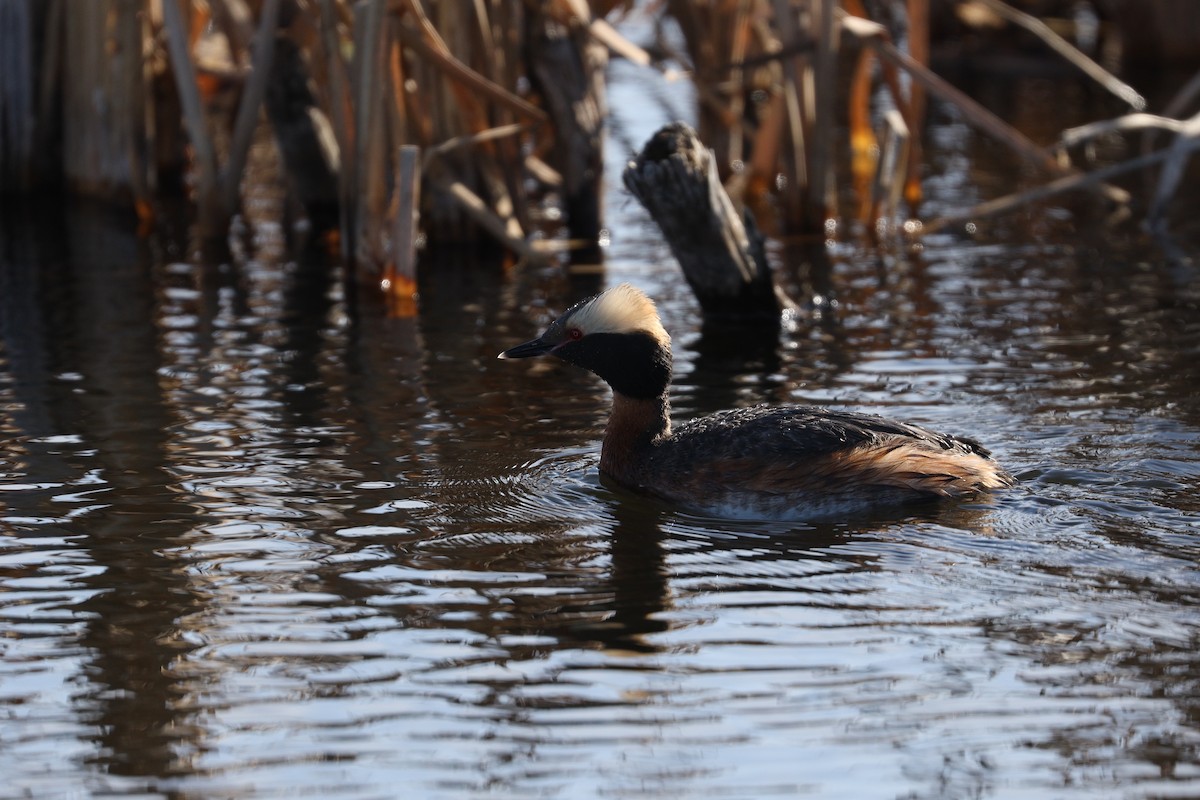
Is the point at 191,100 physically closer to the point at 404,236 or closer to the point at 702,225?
the point at 404,236

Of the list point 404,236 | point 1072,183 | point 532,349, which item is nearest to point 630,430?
point 532,349

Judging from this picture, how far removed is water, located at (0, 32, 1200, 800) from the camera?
190 inches

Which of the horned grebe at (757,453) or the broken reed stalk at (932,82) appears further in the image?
the broken reed stalk at (932,82)

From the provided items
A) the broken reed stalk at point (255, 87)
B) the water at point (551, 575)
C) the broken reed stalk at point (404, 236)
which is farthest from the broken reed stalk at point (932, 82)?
the broken reed stalk at point (255, 87)

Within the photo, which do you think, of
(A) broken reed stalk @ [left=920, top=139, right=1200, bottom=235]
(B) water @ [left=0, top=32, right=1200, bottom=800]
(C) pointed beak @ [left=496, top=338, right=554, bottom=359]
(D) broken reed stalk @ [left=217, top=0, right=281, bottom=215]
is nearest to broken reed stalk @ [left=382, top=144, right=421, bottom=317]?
(B) water @ [left=0, top=32, right=1200, bottom=800]

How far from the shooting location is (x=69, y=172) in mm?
14547

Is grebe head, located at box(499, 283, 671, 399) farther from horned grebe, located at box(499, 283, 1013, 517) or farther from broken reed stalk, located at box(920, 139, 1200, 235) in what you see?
broken reed stalk, located at box(920, 139, 1200, 235)

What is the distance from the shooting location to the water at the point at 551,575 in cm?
483

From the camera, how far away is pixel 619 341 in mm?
7691

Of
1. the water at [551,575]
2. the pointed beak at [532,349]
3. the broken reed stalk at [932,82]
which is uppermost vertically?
the broken reed stalk at [932,82]

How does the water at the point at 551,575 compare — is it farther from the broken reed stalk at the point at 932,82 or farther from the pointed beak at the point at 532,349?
the broken reed stalk at the point at 932,82

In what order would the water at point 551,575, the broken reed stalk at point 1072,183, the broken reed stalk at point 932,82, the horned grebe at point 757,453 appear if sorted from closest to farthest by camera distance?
the water at point 551,575, the horned grebe at point 757,453, the broken reed stalk at point 932,82, the broken reed stalk at point 1072,183

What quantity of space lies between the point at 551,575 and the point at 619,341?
1.65 m

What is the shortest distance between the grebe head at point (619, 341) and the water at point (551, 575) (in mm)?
515
